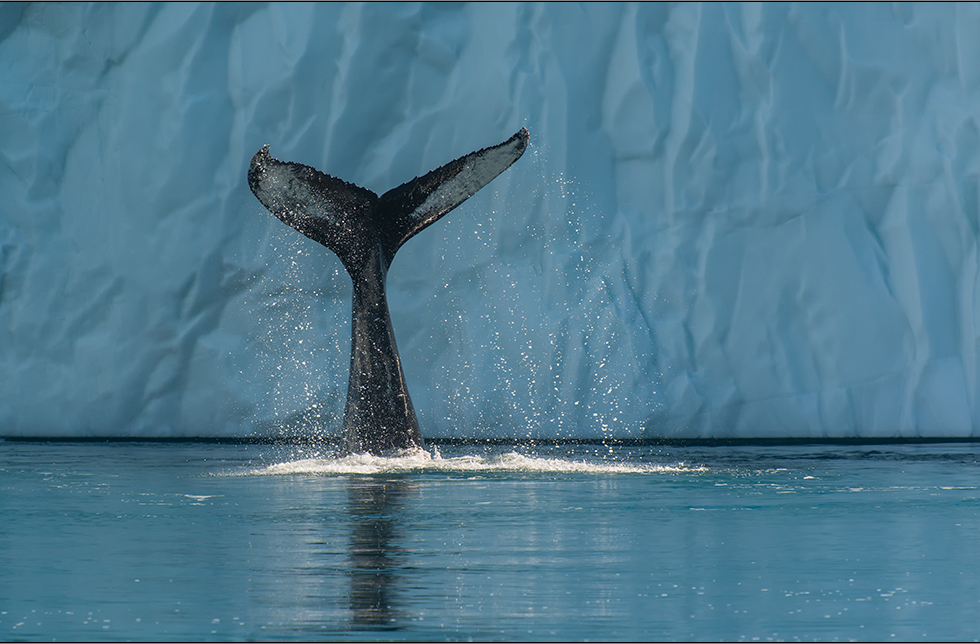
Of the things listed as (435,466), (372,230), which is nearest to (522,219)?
(372,230)

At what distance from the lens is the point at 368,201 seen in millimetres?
10977

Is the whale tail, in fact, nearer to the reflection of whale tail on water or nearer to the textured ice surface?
the reflection of whale tail on water

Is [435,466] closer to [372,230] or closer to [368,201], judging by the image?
[372,230]

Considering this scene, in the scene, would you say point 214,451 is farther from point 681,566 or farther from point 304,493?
point 681,566

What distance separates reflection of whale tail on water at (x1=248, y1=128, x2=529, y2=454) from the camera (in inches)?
418

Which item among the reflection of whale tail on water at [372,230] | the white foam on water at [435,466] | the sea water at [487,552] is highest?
the reflection of whale tail on water at [372,230]

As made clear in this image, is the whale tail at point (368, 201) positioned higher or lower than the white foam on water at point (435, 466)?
higher

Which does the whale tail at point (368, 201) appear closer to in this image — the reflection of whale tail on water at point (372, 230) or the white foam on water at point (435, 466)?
the reflection of whale tail on water at point (372, 230)

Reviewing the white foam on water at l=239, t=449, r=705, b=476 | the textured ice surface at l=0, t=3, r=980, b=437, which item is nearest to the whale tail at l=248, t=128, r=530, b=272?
the white foam on water at l=239, t=449, r=705, b=476

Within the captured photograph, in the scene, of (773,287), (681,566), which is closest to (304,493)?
(681,566)

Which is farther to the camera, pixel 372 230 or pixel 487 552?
pixel 372 230

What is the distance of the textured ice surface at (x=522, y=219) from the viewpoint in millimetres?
15836

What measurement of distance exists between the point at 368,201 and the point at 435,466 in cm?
232

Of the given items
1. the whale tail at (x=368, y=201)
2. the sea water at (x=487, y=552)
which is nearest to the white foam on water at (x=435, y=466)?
the sea water at (x=487, y=552)
